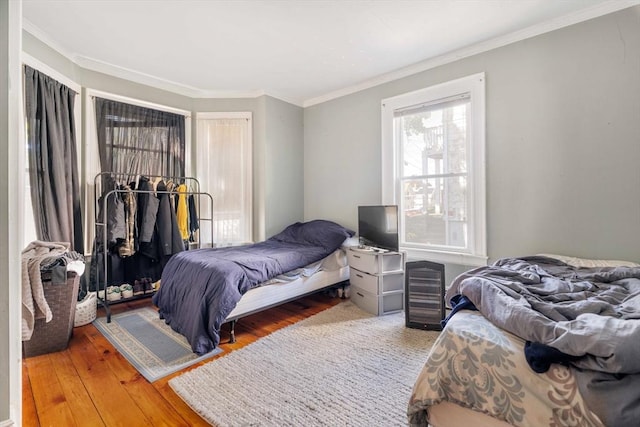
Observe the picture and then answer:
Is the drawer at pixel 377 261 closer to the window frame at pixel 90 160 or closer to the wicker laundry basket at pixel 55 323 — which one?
the wicker laundry basket at pixel 55 323

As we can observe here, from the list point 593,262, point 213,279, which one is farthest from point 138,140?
point 593,262

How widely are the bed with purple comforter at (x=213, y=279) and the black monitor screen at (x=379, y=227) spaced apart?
0.33 m

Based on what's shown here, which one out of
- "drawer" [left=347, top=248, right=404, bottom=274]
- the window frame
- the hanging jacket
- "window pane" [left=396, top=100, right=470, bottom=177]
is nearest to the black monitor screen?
"drawer" [left=347, top=248, right=404, bottom=274]

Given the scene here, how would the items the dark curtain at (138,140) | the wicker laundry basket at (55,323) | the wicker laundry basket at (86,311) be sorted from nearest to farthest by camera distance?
the wicker laundry basket at (55,323) → the wicker laundry basket at (86,311) → the dark curtain at (138,140)

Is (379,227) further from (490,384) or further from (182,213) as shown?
(182,213)

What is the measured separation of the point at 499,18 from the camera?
A: 2301 mm

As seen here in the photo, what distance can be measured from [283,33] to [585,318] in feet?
9.14

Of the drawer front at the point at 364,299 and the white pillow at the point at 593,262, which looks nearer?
the white pillow at the point at 593,262

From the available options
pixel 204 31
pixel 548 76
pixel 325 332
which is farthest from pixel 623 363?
pixel 204 31

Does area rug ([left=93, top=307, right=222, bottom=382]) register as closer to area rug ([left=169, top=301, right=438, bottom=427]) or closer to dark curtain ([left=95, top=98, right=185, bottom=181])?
area rug ([left=169, top=301, right=438, bottom=427])

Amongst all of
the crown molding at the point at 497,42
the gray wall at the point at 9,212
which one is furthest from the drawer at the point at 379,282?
the gray wall at the point at 9,212

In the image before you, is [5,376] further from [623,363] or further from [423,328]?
[423,328]

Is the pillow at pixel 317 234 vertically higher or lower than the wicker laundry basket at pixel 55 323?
higher

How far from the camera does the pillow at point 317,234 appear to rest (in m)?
3.29
